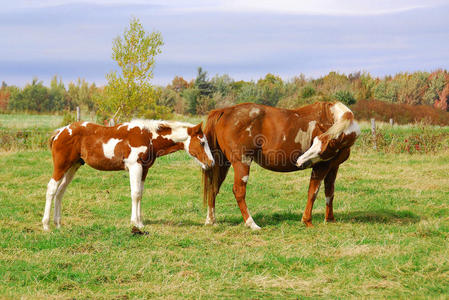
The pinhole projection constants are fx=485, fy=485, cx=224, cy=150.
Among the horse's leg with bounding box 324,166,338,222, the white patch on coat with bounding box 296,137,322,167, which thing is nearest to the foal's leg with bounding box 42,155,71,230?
the white patch on coat with bounding box 296,137,322,167

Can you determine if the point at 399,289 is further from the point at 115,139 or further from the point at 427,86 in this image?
the point at 427,86

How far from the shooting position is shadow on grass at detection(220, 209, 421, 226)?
7.89 meters

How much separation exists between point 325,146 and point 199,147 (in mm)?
1892

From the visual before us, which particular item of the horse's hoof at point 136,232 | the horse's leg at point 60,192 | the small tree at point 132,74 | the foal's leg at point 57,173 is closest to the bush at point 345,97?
the small tree at point 132,74

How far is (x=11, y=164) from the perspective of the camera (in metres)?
13.8

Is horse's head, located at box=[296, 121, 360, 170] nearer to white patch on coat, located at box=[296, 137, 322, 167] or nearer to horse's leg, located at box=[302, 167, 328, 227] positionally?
white patch on coat, located at box=[296, 137, 322, 167]

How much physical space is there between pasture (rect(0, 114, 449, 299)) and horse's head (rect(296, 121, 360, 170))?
1.05 m

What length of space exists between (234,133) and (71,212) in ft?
11.5

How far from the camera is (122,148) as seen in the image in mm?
7504

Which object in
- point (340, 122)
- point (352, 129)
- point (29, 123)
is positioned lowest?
point (29, 123)

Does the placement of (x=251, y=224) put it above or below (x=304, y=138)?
below


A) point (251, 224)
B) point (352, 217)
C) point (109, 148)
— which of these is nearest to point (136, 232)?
point (109, 148)

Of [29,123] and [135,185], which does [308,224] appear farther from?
[29,123]

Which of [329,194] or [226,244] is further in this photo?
[329,194]
